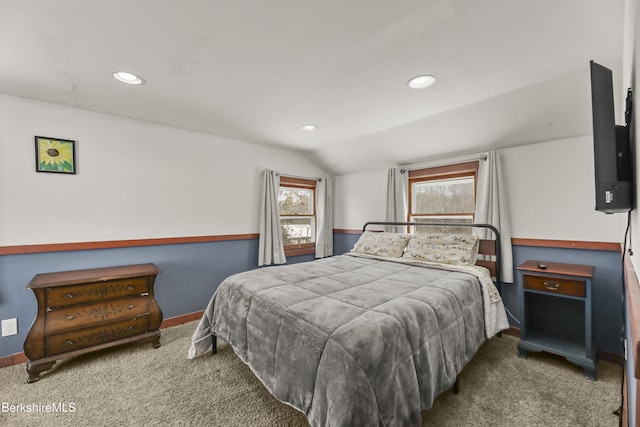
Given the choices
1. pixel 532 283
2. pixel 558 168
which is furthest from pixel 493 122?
pixel 532 283

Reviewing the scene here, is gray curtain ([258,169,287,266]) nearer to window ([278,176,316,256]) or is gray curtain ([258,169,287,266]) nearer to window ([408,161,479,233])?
window ([278,176,316,256])

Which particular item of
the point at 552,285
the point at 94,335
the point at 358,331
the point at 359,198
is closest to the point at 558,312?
the point at 552,285

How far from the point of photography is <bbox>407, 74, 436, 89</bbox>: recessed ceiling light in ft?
6.23

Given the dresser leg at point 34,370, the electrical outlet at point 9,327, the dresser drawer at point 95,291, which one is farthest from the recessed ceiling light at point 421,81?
the electrical outlet at point 9,327

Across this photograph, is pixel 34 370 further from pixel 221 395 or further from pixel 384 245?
pixel 384 245

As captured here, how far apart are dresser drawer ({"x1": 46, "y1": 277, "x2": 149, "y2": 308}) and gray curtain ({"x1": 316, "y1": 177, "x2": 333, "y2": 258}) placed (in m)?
2.56

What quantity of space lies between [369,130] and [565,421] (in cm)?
284

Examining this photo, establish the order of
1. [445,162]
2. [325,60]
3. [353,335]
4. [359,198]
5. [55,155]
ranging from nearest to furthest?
[353,335]
[325,60]
[55,155]
[445,162]
[359,198]

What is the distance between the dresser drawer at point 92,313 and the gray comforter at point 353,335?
0.69m

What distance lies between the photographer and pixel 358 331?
1271 millimetres

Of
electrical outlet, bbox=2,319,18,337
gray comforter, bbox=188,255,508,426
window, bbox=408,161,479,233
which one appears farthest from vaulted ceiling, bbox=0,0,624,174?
electrical outlet, bbox=2,319,18,337

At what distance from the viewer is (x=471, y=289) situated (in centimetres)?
208

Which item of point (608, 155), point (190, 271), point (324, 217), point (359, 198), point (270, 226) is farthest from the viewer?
point (324, 217)

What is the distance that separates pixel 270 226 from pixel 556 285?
3.03 meters
